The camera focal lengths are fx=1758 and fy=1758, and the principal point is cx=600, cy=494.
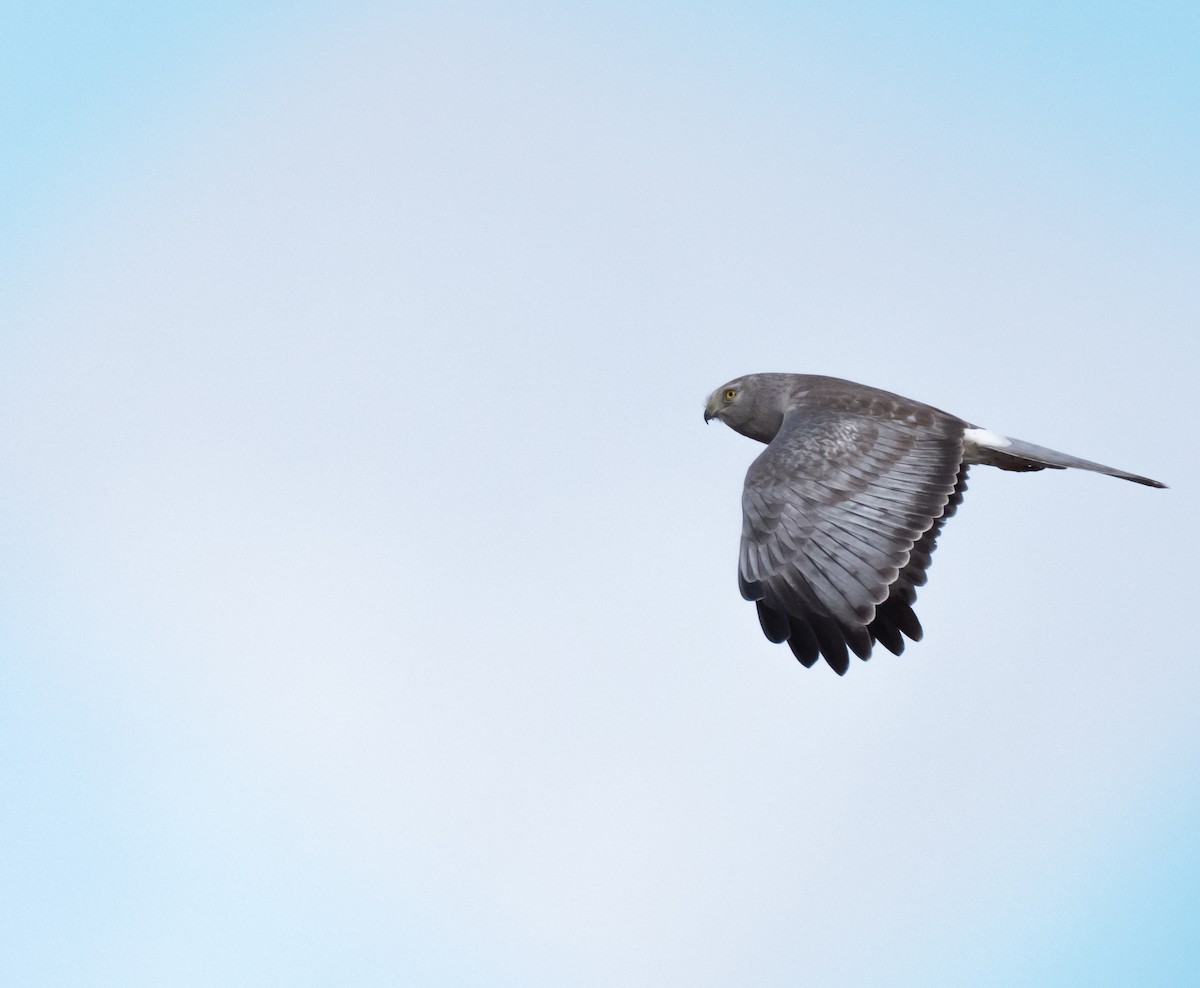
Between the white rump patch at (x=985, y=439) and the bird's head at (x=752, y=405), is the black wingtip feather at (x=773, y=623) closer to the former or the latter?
the white rump patch at (x=985, y=439)

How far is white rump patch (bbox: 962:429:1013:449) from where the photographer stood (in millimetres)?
11195

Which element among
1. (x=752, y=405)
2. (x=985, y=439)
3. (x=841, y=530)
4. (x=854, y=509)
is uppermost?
(x=752, y=405)

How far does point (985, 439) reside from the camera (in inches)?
443

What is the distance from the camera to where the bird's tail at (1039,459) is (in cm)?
1117

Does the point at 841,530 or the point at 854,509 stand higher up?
the point at 854,509

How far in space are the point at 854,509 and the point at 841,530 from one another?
0.21m

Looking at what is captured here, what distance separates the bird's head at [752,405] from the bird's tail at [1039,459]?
153 cm

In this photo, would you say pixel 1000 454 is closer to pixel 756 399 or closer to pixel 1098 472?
pixel 1098 472

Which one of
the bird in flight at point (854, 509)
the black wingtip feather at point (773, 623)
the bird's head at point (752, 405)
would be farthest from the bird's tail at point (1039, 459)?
the black wingtip feather at point (773, 623)

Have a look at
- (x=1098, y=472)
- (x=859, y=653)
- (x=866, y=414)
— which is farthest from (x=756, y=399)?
(x=859, y=653)

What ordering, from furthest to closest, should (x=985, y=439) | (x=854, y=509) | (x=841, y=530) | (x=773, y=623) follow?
(x=985, y=439)
(x=854, y=509)
(x=841, y=530)
(x=773, y=623)

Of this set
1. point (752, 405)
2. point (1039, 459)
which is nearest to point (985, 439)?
point (1039, 459)

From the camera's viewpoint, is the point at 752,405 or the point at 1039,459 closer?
the point at 1039,459

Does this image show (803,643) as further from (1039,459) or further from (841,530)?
(1039,459)
